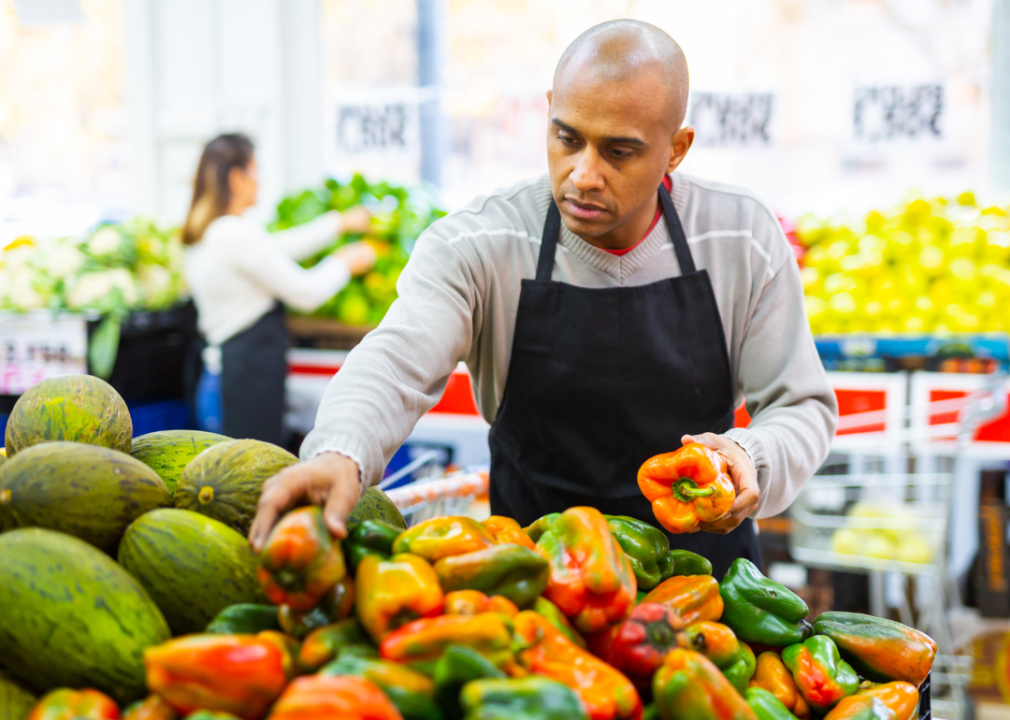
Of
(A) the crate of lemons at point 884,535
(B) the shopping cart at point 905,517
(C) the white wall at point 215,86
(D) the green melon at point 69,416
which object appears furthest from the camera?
(C) the white wall at point 215,86

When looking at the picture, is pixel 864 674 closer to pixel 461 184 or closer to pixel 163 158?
pixel 461 184

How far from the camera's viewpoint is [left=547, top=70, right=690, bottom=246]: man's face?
55.4 inches

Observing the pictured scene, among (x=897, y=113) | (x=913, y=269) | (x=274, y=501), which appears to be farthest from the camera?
(x=897, y=113)

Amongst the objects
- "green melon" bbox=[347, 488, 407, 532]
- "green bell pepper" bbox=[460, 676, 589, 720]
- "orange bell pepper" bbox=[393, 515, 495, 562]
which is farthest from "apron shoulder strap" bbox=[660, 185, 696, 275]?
"green bell pepper" bbox=[460, 676, 589, 720]

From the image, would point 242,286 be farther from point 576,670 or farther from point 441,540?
point 576,670

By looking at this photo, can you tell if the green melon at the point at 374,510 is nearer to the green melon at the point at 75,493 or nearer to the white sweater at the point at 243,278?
the green melon at the point at 75,493

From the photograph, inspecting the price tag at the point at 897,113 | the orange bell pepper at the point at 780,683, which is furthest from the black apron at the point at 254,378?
the orange bell pepper at the point at 780,683

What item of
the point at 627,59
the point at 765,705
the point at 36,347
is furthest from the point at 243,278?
the point at 765,705

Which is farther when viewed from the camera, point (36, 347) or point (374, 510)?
point (36, 347)

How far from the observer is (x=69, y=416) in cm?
118

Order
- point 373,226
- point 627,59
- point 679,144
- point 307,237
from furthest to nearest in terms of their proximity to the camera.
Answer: point 373,226
point 307,237
point 679,144
point 627,59

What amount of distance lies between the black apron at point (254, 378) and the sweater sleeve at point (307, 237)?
1.14 ft

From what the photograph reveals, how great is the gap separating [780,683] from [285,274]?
10.5 ft

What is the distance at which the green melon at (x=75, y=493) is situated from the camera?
0.98 m
